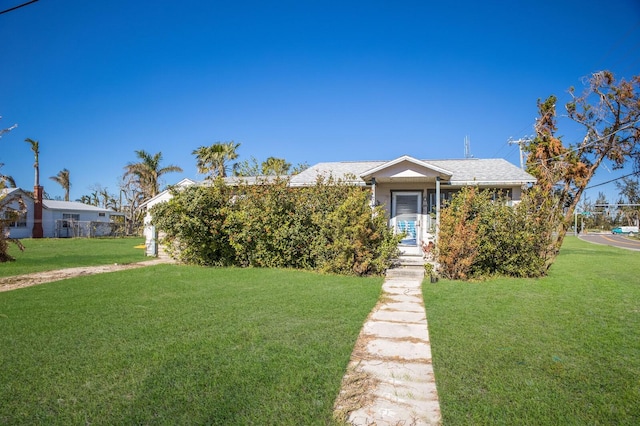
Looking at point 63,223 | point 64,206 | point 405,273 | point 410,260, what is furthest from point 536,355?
point 64,206

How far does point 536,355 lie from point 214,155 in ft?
89.1

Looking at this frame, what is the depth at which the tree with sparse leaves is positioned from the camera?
16.1 meters

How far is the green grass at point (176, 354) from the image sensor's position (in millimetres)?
2965

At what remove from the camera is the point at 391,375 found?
3752mm

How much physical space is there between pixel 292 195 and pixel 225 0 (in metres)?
6.77

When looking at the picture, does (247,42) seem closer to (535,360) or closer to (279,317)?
(279,317)

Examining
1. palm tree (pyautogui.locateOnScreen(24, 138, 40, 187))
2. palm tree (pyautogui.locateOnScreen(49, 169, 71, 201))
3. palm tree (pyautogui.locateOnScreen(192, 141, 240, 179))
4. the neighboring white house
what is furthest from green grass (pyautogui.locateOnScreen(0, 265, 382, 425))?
palm tree (pyautogui.locateOnScreen(49, 169, 71, 201))

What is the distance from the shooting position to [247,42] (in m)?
15.1

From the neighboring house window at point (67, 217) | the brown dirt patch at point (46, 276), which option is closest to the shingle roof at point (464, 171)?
the brown dirt patch at point (46, 276)

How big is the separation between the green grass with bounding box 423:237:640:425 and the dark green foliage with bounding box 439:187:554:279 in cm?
181

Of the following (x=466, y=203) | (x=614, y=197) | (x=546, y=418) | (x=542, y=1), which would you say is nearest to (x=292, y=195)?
(x=466, y=203)

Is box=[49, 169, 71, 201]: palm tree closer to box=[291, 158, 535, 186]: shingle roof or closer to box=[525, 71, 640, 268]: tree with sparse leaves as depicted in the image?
box=[291, 158, 535, 186]: shingle roof

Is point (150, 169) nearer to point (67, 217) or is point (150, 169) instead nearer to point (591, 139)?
point (67, 217)

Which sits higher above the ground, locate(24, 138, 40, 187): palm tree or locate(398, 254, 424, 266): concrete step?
locate(24, 138, 40, 187): palm tree
